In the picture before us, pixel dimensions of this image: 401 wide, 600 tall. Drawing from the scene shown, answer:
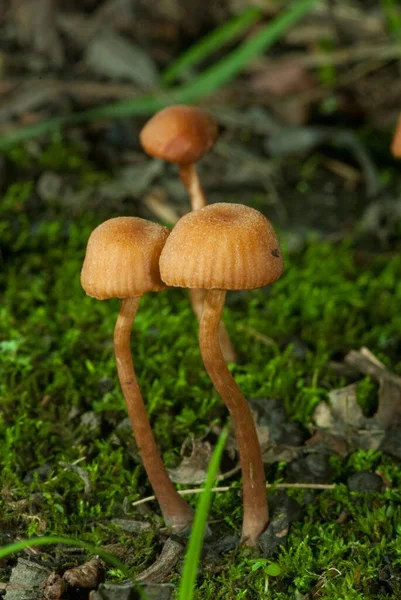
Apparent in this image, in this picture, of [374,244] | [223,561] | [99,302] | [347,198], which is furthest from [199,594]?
[347,198]

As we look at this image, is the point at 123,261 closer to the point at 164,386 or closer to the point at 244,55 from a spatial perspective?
the point at 164,386

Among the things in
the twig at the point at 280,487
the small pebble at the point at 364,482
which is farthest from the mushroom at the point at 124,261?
the small pebble at the point at 364,482

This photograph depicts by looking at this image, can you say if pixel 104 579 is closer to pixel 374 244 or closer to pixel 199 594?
pixel 199 594

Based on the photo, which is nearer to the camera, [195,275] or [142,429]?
[195,275]

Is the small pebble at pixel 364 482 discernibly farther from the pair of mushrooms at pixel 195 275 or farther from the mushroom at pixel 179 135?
the mushroom at pixel 179 135

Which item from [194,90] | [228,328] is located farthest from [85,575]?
[194,90]

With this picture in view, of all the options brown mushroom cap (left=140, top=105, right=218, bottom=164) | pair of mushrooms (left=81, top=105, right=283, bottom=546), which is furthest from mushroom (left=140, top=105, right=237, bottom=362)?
pair of mushrooms (left=81, top=105, right=283, bottom=546)
